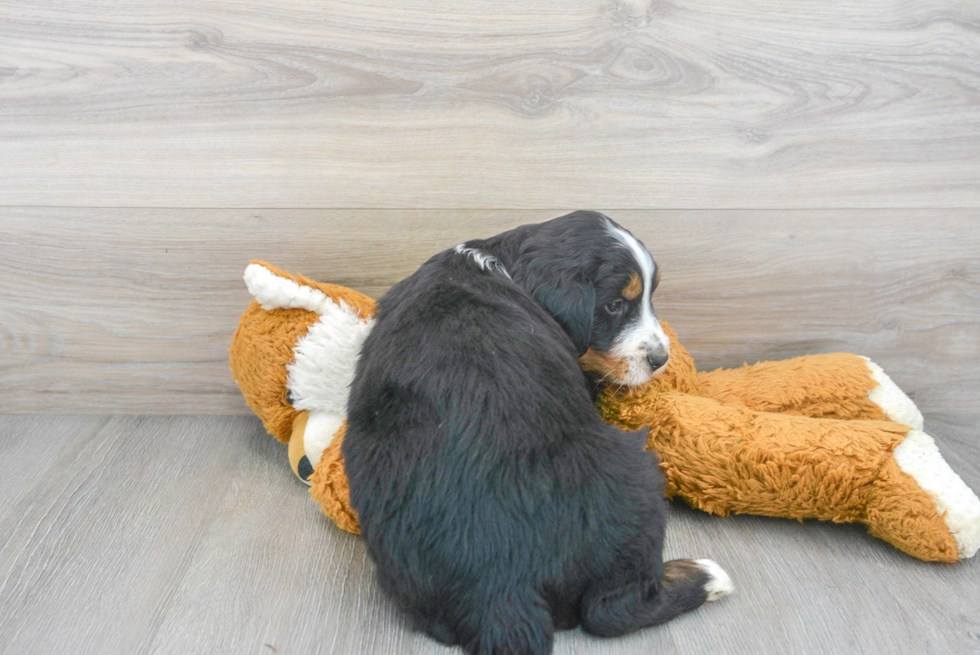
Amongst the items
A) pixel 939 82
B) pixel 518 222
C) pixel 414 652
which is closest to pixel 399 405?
pixel 414 652

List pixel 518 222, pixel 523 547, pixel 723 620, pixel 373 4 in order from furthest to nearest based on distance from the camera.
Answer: pixel 518 222 → pixel 373 4 → pixel 723 620 → pixel 523 547

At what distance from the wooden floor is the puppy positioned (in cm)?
49

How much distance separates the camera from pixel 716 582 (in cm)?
135

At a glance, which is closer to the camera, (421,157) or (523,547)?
(523,547)

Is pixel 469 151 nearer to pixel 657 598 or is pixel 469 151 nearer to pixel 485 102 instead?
pixel 485 102

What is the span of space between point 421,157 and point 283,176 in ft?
1.27

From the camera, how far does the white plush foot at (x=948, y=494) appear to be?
1427 millimetres

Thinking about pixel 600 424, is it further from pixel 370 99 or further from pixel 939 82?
pixel 939 82

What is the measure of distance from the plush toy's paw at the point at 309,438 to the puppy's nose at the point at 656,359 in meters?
0.75

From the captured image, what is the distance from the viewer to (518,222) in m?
1.99

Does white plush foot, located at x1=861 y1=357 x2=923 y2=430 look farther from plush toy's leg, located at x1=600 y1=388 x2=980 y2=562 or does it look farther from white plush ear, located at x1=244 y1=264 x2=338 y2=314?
white plush ear, located at x1=244 y1=264 x2=338 y2=314

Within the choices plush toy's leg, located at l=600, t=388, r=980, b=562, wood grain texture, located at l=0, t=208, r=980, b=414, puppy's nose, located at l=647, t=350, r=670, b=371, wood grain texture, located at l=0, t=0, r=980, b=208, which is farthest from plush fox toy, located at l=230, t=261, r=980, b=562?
wood grain texture, located at l=0, t=0, r=980, b=208

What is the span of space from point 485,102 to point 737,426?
1062 mm

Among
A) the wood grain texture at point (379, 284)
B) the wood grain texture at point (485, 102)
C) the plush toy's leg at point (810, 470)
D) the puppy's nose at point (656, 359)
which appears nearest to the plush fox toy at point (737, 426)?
the plush toy's leg at point (810, 470)
